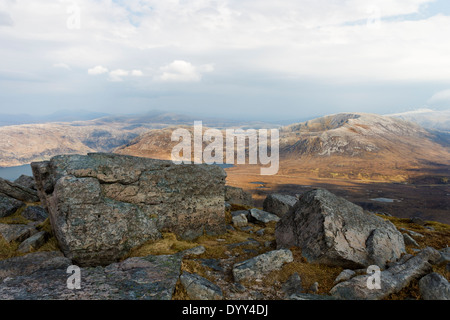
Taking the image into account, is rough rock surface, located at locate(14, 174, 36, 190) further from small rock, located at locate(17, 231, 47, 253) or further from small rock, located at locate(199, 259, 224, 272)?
small rock, located at locate(199, 259, 224, 272)

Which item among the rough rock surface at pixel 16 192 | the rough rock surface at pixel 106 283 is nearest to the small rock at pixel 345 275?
the rough rock surface at pixel 106 283

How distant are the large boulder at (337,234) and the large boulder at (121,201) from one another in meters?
4.93

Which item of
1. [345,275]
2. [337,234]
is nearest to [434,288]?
[345,275]

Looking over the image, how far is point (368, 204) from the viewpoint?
275 ft

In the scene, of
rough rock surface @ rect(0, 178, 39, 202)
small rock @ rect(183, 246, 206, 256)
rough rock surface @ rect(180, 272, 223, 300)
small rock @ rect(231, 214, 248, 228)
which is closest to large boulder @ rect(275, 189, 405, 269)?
small rock @ rect(183, 246, 206, 256)

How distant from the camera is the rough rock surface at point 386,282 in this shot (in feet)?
24.7

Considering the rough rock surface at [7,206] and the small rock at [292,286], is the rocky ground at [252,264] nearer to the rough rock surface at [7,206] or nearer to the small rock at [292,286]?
the small rock at [292,286]

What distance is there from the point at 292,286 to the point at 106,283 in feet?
18.5

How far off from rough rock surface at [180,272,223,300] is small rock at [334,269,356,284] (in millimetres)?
3814

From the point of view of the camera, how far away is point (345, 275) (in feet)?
28.5

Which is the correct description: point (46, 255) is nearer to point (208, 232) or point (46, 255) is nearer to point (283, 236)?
point (208, 232)

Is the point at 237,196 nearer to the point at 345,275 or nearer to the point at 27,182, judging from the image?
the point at 27,182
